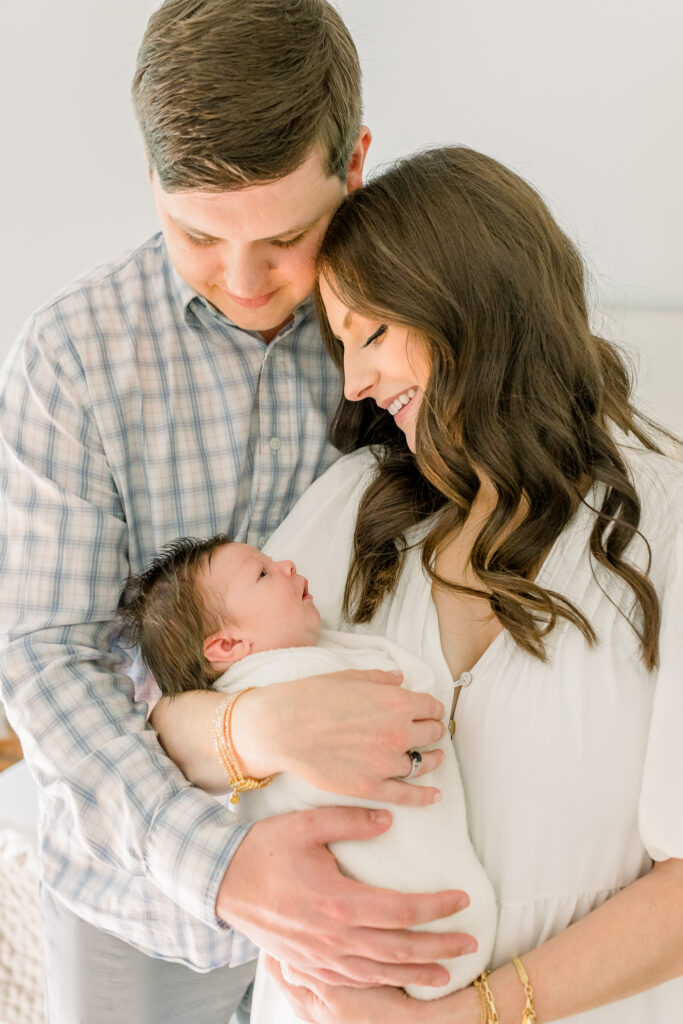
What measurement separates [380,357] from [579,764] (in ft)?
2.12

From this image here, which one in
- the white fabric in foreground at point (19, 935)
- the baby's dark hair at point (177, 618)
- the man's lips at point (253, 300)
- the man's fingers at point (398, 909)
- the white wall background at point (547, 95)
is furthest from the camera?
the white fabric in foreground at point (19, 935)

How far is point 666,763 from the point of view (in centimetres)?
120

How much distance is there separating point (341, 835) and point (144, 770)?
12.9 inches

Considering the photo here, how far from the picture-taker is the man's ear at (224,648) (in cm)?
138

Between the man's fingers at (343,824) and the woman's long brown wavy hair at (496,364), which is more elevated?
the woman's long brown wavy hair at (496,364)

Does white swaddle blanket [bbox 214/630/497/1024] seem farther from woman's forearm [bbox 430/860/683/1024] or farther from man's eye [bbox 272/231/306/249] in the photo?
man's eye [bbox 272/231/306/249]

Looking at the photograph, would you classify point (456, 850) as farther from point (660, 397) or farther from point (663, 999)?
point (660, 397)

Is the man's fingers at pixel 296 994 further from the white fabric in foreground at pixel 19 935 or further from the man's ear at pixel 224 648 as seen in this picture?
the white fabric in foreground at pixel 19 935

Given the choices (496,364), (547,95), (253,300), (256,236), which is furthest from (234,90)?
(547,95)

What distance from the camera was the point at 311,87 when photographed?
1313 mm

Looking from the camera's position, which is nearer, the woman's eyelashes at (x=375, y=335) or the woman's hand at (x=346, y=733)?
the woman's hand at (x=346, y=733)

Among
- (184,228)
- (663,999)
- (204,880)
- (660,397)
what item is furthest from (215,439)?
(663,999)

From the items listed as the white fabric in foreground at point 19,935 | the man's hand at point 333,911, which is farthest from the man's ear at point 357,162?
the white fabric in foreground at point 19,935

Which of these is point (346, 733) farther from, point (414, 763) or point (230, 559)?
point (230, 559)
